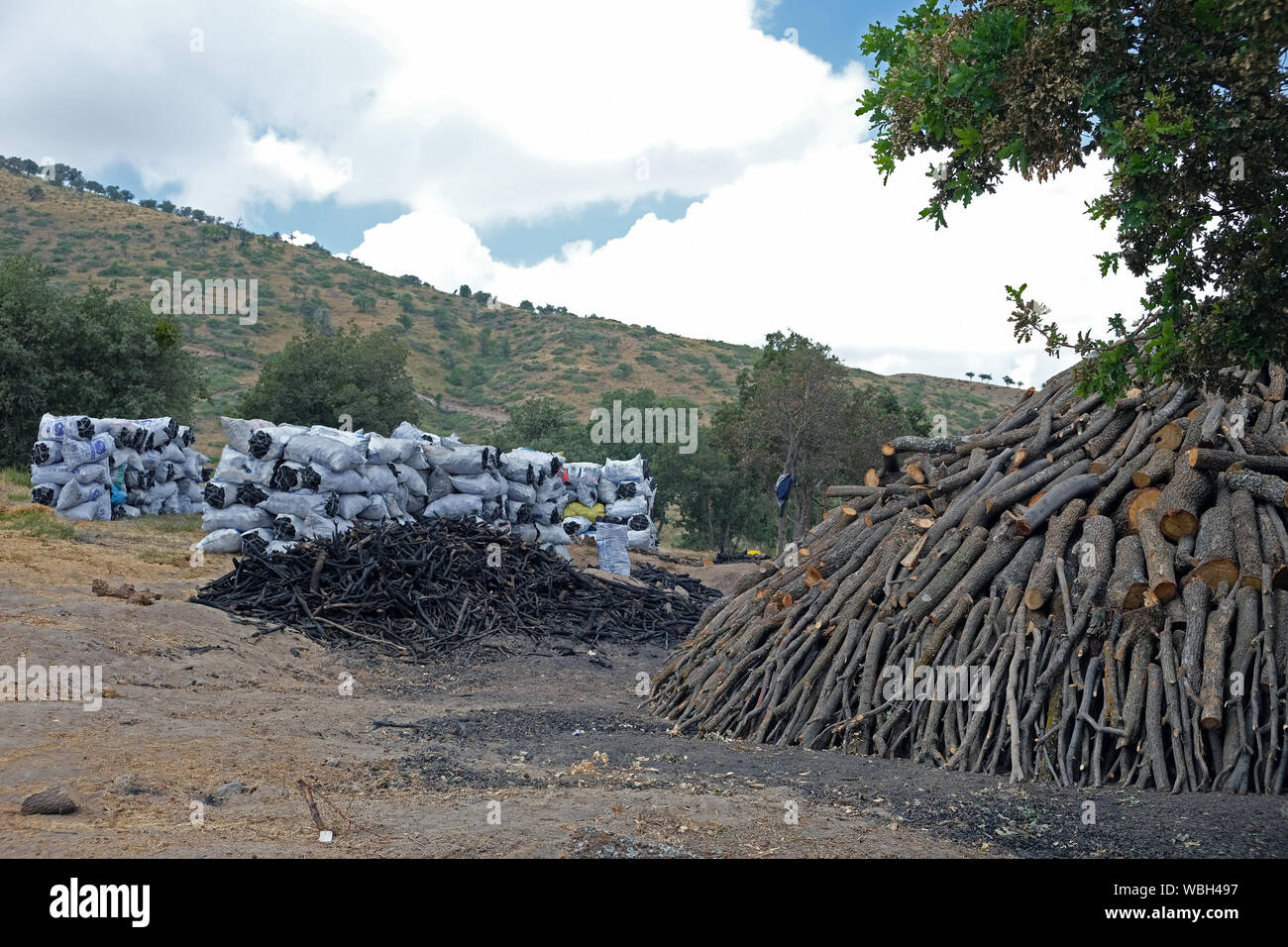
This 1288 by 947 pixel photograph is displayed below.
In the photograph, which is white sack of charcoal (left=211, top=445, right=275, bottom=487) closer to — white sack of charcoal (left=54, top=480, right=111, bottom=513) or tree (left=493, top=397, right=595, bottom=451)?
white sack of charcoal (left=54, top=480, right=111, bottom=513)

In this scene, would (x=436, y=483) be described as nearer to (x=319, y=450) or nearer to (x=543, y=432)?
(x=319, y=450)

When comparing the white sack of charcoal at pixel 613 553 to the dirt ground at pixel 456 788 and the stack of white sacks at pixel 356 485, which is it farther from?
the dirt ground at pixel 456 788

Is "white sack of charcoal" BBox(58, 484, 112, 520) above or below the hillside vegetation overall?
below

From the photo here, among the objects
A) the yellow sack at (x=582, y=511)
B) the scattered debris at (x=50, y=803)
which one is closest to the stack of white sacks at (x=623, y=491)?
the yellow sack at (x=582, y=511)

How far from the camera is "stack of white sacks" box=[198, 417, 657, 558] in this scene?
14.3m

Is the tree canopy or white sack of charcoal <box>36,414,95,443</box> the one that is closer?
white sack of charcoal <box>36,414,95,443</box>

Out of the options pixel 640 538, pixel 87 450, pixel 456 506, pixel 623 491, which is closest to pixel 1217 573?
pixel 456 506

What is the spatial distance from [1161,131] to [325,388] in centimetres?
2509

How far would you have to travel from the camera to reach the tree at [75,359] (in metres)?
21.6

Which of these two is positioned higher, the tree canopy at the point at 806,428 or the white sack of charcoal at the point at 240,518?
the tree canopy at the point at 806,428

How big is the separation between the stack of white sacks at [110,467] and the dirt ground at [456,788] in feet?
27.7

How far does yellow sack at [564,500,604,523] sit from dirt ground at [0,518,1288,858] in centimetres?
1031

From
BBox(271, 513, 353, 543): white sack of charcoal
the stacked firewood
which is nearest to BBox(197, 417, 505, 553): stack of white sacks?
BBox(271, 513, 353, 543): white sack of charcoal
